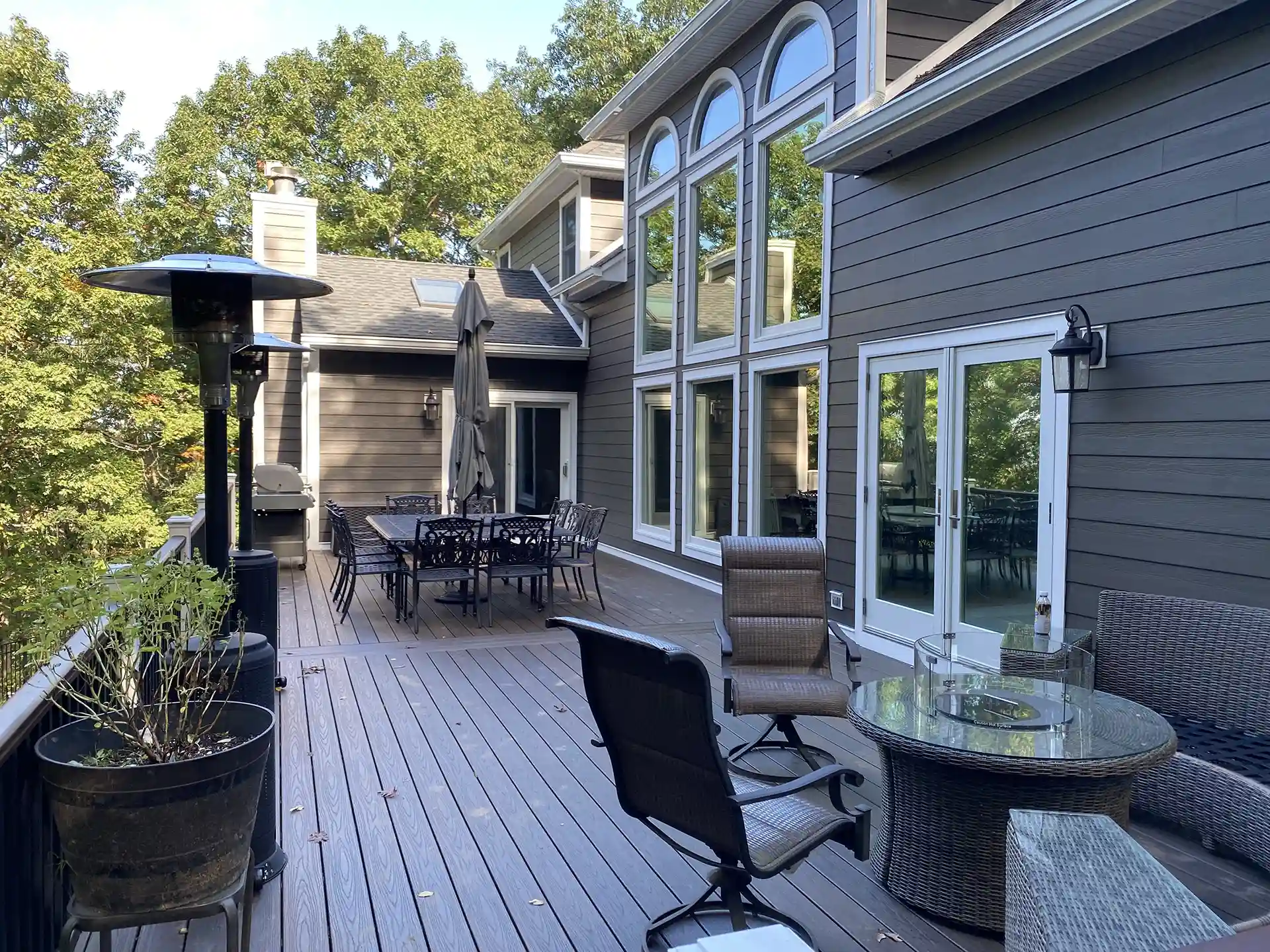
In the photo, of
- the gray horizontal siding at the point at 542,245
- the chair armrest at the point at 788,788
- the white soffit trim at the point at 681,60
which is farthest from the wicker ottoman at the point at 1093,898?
the gray horizontal siding at the point at 542,245

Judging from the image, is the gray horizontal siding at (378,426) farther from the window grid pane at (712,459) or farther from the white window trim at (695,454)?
the window grid pane at (712,459)

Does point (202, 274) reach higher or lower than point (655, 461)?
higher

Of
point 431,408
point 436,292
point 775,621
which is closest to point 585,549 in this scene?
point 775,621

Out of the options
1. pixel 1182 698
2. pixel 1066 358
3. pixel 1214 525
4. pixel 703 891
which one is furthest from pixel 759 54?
pixel 703 891

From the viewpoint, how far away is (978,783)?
2465 millimetres

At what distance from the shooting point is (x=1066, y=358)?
4.21m

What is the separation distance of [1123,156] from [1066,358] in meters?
0.95

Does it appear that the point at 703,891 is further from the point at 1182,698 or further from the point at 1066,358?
the point at 1066,358

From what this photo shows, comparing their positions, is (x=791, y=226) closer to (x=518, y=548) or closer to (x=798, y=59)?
(x=798, y=59)

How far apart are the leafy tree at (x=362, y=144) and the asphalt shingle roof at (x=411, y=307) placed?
321 inches

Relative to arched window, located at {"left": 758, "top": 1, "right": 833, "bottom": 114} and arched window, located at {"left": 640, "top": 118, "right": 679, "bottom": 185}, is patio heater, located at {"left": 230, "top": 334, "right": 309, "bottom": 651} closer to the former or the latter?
arched window, located at {"left": 758, "top": 1, "right": 833, "bottom": 114}

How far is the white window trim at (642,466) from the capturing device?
887 cm

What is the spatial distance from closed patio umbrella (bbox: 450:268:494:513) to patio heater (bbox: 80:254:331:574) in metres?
4.27

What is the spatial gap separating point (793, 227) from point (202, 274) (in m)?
5.10
